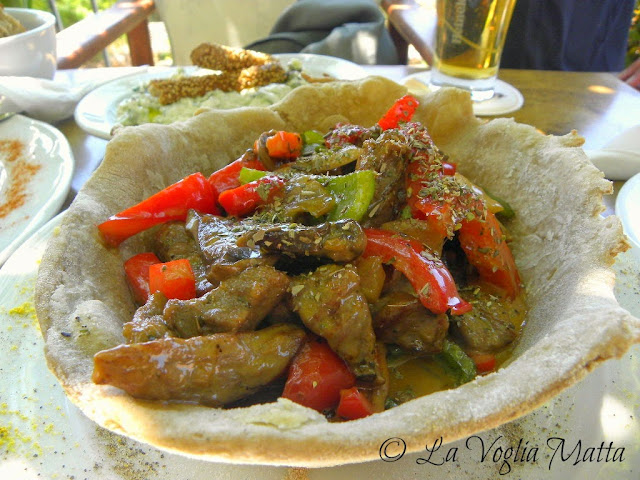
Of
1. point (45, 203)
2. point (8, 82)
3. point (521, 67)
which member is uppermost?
point (8, 82)

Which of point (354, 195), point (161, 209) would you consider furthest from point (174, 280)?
point (354, 195)

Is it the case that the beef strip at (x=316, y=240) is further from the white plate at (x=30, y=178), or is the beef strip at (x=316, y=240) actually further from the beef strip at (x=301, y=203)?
the white plate at (x=30, y=178)

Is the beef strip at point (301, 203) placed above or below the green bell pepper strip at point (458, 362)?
above

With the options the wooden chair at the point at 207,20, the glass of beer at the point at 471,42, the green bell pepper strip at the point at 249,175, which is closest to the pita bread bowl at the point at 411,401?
the green bell pepper strip at the point at 249,175

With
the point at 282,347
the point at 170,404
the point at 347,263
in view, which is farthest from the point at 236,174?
the point at 170,404

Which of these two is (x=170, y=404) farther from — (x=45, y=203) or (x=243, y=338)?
(x=45, y=203)

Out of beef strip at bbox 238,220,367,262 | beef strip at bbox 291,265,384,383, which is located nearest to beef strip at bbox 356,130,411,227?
beef strip at bbox 238,220,367,262
